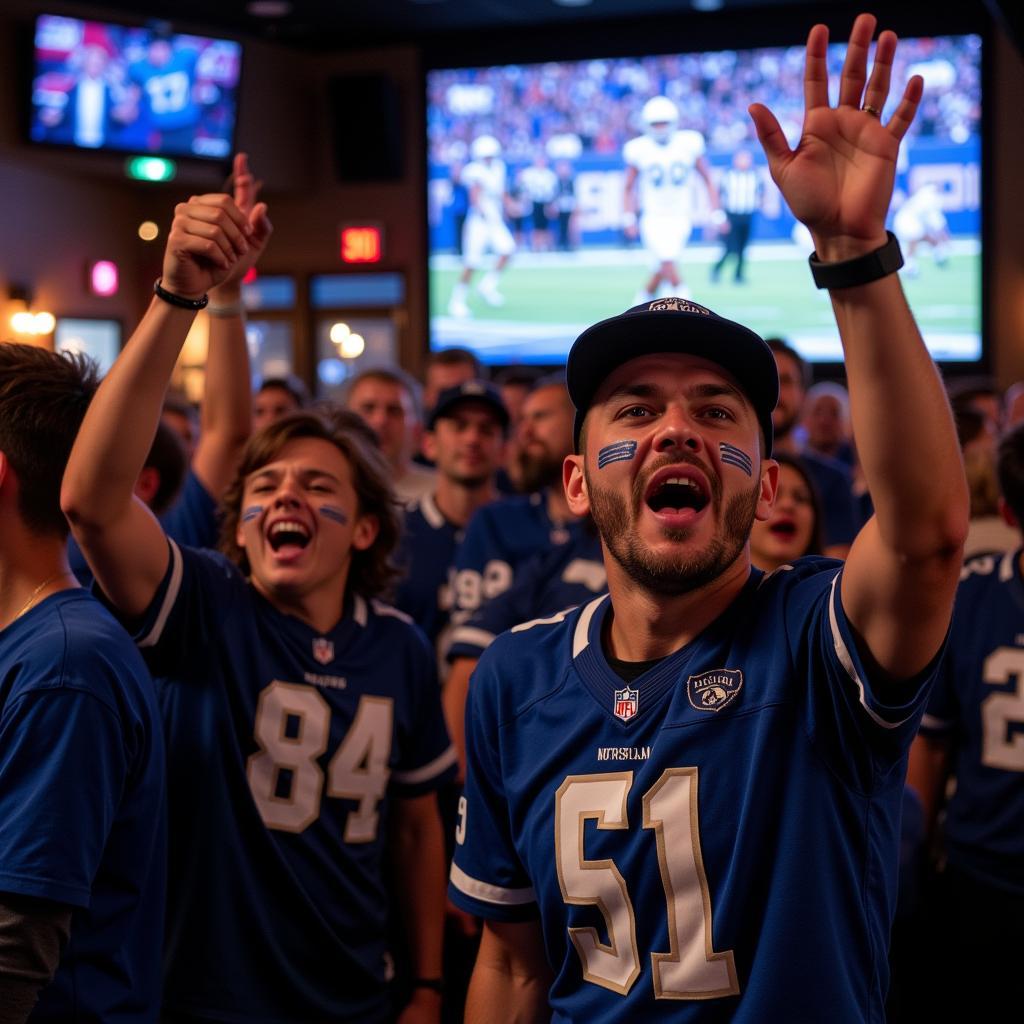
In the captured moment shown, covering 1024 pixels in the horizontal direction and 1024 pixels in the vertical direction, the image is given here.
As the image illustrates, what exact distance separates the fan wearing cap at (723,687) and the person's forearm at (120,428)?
58 centimetres

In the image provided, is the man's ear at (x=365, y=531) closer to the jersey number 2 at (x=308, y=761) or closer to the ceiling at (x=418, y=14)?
the jersey number 2 at (x=308, y=761)

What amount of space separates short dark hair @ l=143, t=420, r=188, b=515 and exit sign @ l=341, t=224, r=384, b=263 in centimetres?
765

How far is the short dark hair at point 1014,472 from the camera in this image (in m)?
2.80

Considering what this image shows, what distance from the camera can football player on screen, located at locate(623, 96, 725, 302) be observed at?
9.56m

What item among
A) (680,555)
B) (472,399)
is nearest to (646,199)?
(472,399)

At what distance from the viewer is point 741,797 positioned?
1.44 m

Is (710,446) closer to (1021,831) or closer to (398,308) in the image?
(1021,831)

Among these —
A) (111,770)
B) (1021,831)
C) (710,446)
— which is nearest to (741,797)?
(710,446)

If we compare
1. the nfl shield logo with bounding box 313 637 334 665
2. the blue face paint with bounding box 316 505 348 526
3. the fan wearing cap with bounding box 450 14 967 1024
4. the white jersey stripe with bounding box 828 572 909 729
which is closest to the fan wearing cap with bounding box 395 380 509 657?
the blue face paint with bounding box 316 505 348 526

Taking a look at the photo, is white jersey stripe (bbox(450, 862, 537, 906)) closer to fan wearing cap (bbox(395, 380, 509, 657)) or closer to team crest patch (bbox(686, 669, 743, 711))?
team crest patch (bbox(686, 669, 743, 711))

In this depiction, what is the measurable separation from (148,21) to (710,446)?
8547 mm

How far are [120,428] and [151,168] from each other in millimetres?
8197

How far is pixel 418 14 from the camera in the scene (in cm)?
966

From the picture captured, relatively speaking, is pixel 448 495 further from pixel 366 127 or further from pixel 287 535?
pixel 366 127
